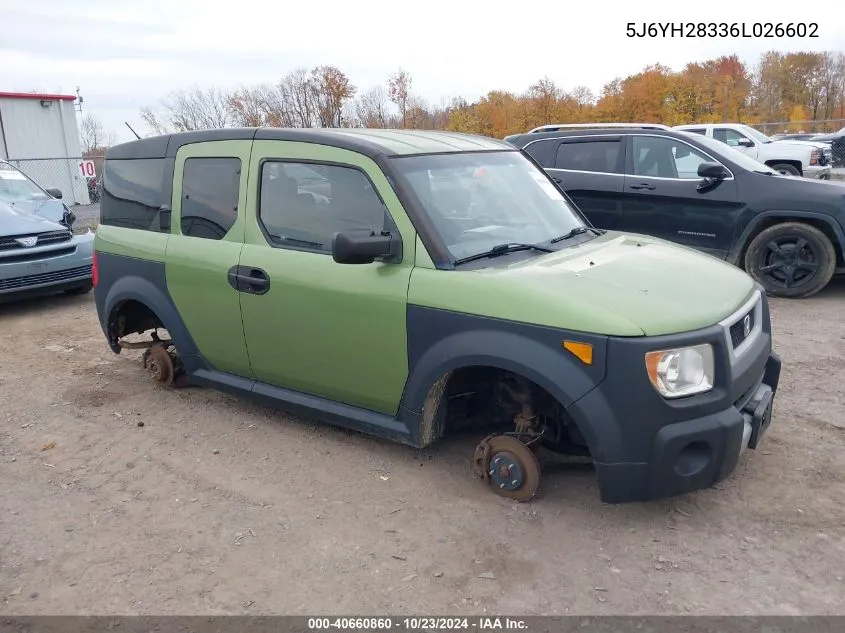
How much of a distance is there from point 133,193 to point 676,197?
560cm

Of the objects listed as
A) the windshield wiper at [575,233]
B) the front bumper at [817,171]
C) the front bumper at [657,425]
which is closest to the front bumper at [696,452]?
the front bumper at [657,425]

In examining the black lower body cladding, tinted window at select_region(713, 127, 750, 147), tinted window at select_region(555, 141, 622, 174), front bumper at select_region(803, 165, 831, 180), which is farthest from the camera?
tinted window at select_region(713, 127, 750, 147)

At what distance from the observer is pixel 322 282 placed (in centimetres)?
385

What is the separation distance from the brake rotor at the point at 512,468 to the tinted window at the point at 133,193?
2781 millimetres

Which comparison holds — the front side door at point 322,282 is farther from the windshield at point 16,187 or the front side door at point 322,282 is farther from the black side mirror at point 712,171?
the windshield at point 16,187

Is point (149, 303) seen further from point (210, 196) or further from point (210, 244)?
point (210, 196)

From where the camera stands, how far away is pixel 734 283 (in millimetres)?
3617

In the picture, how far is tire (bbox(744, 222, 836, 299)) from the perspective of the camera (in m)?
7.17

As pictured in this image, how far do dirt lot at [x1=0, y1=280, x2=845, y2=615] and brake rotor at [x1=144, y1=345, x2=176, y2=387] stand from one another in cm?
47

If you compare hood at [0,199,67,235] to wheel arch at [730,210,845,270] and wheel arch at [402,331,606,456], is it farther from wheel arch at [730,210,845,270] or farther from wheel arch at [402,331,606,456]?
wheel arch at [730,210,845,270]

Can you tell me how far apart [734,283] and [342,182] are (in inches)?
84.5

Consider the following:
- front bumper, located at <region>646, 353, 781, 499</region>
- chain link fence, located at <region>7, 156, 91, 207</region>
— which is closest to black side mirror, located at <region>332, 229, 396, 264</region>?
front bumper, located at <region>646, 353, 781, 499</region>

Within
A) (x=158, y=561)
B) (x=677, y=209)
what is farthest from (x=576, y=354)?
(x=677, y=209)

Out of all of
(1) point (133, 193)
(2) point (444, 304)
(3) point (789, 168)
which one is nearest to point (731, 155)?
(2) point (444, 304)
